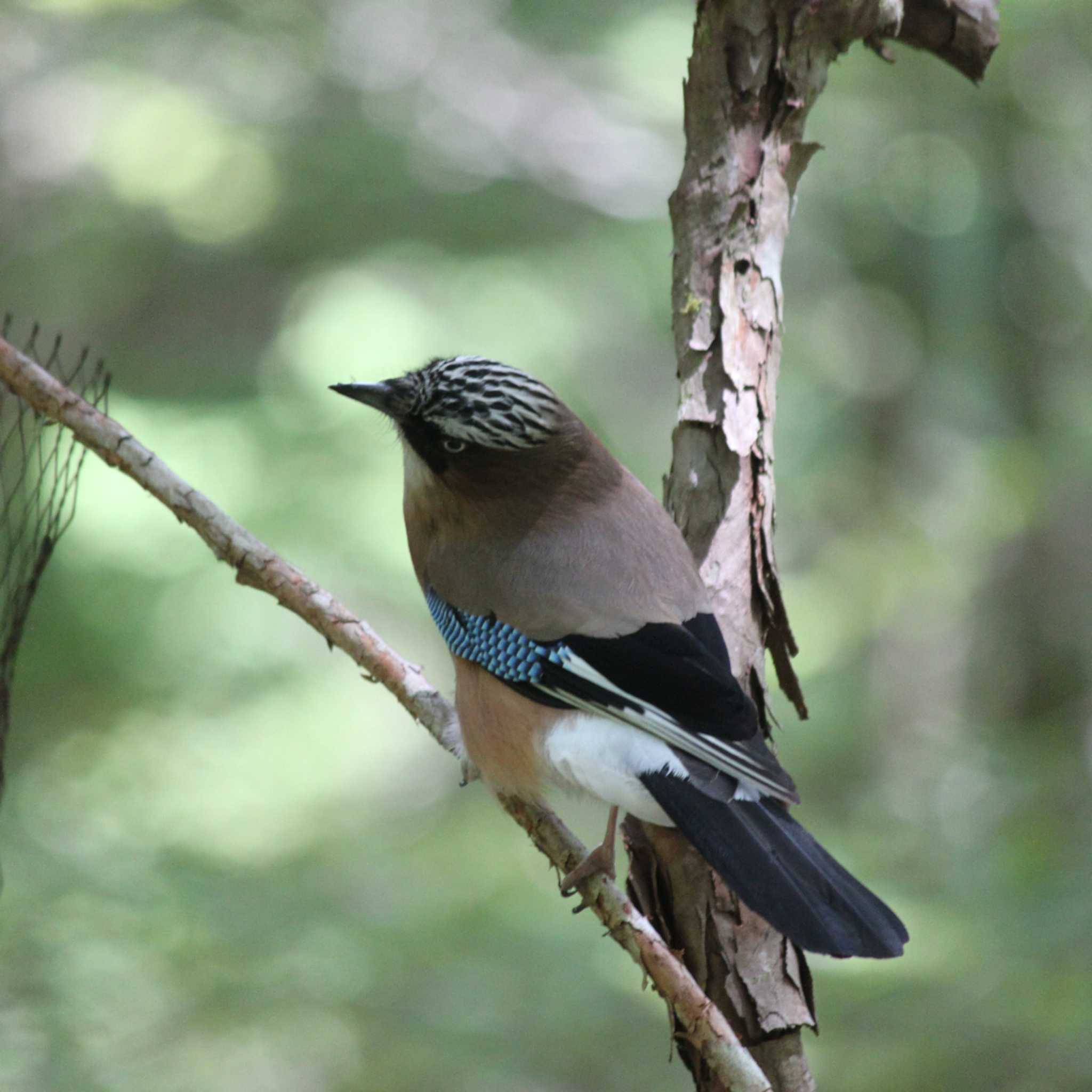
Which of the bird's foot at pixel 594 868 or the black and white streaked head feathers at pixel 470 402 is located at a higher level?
the black and white streaked head feathers at pixel 470 402

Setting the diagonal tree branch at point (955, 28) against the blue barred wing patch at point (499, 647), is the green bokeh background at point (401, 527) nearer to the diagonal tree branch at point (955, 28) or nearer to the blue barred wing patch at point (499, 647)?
the blue barred wing patch at point (499, 647)

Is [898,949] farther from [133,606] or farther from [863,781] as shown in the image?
[863,781]

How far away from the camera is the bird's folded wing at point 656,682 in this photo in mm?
2854

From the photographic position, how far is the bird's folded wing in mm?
2854

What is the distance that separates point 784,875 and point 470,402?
4.92 ft

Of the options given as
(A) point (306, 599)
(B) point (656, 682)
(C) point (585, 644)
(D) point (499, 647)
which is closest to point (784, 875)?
(B) point (656, 682)

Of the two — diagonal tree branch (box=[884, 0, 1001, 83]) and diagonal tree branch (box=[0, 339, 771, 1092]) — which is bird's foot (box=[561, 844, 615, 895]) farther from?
diagonal tree branch (box=[884, 0, 1001, 83])

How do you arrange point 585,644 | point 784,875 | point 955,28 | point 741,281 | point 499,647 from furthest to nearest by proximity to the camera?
point 955,28 < point 741,281 < point 499,647 < point 585,644 < point 784,875

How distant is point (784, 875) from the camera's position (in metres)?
2.63

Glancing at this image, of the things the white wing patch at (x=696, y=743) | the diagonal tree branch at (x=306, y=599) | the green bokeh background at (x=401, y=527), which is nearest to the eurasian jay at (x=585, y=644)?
the white wing patch at (x=696, y=743)

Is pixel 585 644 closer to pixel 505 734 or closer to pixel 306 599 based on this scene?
pixel 505 734

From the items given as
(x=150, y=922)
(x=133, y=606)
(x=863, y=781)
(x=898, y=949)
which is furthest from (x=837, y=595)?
(x=898, y=949)

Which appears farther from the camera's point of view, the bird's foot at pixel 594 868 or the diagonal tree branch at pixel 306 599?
the bird's foot at pixel 594 868

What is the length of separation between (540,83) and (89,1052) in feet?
19.5
